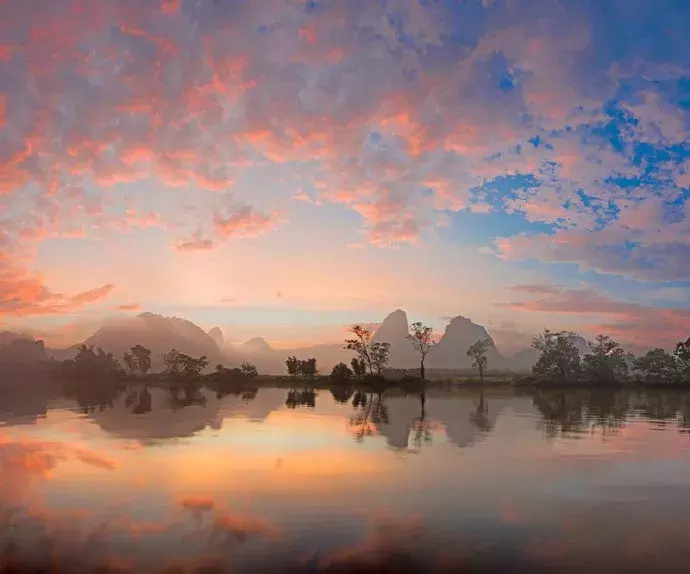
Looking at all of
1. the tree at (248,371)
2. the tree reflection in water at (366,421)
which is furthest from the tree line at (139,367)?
the tree reflection in water at (366,421)

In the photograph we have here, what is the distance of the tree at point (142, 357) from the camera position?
15725 cm

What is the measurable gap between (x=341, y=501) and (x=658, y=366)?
128 m

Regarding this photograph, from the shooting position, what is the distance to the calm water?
12703mm

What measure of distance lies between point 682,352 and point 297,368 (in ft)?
305

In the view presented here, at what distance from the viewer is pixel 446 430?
122ft

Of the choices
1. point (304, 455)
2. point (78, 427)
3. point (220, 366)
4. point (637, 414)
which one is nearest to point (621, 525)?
point (304, 455)

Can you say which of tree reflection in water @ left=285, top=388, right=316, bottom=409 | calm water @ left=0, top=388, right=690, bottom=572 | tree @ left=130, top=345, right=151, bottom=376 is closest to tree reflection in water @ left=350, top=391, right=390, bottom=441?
calm water @ left=0, top=388, right=690, bottom=572

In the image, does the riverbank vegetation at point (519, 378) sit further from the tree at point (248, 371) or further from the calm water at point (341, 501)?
the calm water at point (341, 501)

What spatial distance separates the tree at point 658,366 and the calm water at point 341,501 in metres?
99.4

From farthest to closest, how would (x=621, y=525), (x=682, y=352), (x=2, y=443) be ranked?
(x=682, y=352) → (x=2, y=443) → (x=621, y=525)

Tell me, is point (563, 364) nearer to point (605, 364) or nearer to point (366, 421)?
→ point (605, 364)

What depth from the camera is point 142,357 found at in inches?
6216

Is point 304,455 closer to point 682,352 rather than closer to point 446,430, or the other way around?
point 446,430

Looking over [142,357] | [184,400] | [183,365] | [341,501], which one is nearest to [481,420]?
[341,501]
